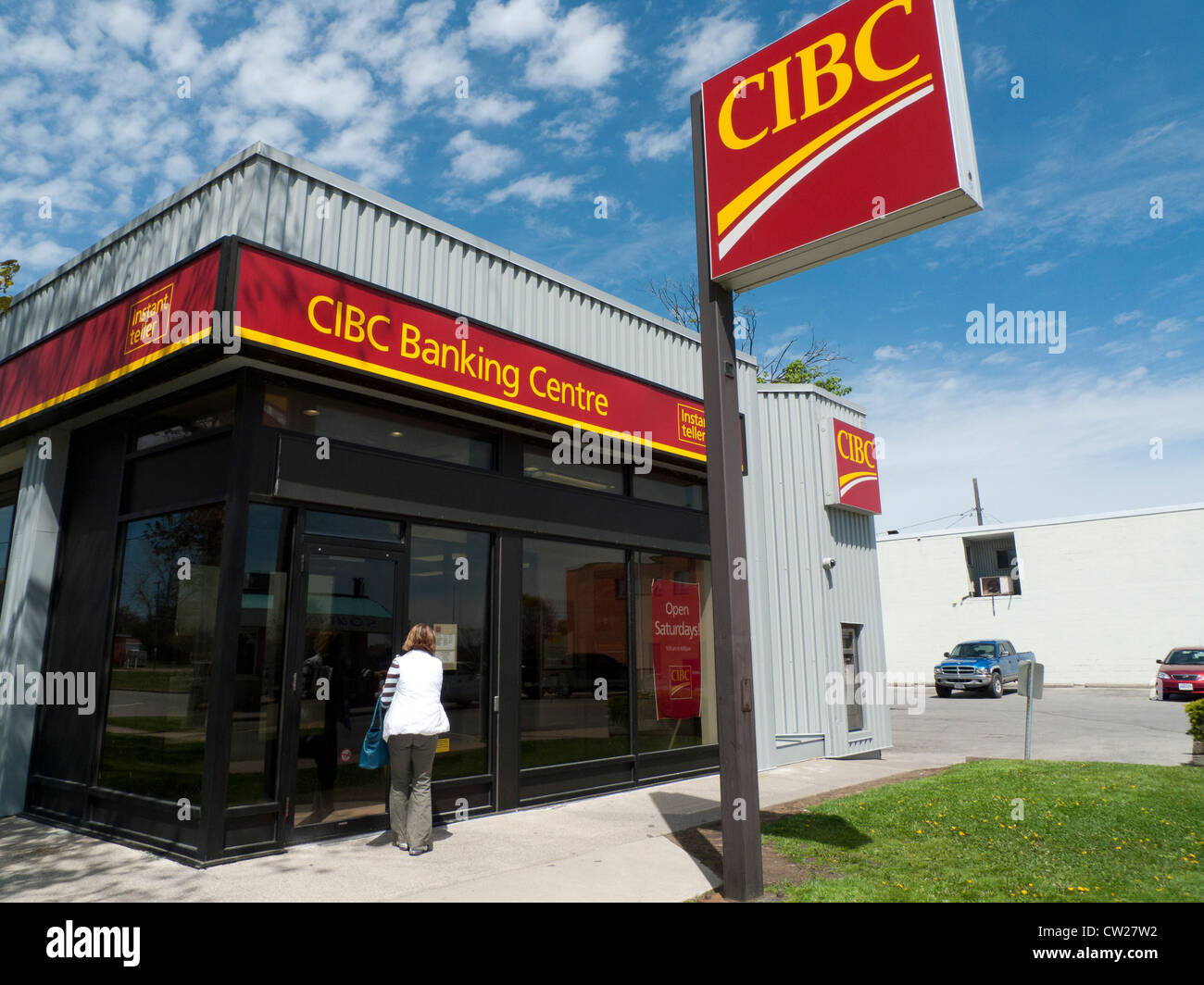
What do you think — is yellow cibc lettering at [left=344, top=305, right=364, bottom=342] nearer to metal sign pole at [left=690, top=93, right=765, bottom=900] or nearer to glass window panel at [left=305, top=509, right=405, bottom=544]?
glass window panel at [left=305, top=509, right=405, bottom=544]

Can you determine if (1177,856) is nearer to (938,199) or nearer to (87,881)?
(938,199)

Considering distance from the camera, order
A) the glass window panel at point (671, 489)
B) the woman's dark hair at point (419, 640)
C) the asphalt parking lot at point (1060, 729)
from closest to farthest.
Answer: the woman's dark hair at point (419, 640)
the glass window panel at point (671, 489)
the asphalt parking lot at point (1060, 729)

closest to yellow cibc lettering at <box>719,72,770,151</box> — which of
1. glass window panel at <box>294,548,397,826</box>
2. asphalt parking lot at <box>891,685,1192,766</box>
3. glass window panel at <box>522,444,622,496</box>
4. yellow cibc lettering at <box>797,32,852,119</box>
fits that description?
yellow cibc lettering at <box>797,32,852,119</box>

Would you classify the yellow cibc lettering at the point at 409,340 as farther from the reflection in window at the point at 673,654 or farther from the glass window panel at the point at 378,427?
the reflection in window at the point at 673,654

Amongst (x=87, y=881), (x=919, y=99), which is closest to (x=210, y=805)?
(x=87, y=881)

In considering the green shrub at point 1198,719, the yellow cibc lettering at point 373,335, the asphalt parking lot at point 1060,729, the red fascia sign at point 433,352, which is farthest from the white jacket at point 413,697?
the green shrub at point 1198,719

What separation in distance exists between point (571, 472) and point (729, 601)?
4.28 meters

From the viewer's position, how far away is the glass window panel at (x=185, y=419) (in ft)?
23.2

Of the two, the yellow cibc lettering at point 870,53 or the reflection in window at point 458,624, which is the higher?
the yellow cibc lettering at point 870,53

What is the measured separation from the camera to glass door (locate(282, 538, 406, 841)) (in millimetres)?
6719

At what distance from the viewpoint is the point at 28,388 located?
820 cm

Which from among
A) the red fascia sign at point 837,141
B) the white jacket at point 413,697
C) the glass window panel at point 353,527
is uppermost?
the red fascia sign at point 837,141

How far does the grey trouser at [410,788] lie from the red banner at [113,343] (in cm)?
369
